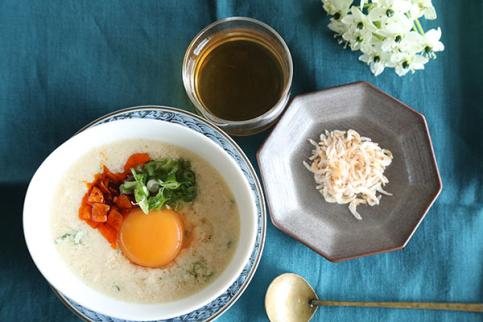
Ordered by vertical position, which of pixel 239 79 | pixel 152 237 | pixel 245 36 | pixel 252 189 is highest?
pixel 245 36

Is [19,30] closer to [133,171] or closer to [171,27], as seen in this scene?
[171,27]

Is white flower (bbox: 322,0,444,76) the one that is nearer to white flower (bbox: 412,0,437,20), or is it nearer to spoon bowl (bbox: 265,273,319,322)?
white flower (bbox: 412,0,437,20)

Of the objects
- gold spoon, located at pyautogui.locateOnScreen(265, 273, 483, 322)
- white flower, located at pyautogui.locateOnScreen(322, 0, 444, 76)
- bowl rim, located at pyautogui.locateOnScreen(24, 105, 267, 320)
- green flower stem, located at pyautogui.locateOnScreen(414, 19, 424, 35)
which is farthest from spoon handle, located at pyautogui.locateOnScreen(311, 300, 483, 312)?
green flower stem, located at pyautogui.locateOnScreen(414, 19, 424, 35)

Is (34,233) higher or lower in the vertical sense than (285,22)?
lower

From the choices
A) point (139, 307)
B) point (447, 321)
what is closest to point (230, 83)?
point (139, 307)

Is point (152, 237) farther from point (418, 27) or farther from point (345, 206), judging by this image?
point (418, 27)

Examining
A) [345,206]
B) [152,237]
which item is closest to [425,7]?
[345,206]
